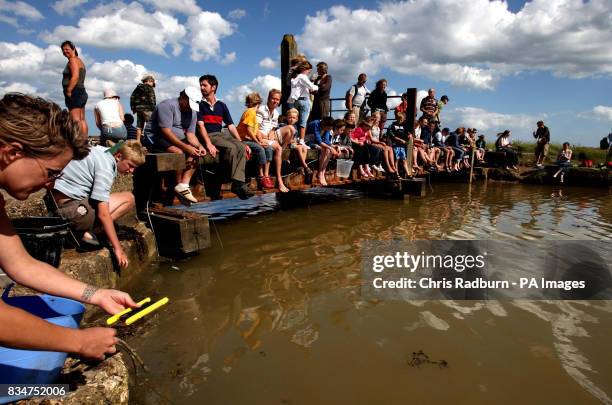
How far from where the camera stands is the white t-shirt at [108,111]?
277 inches

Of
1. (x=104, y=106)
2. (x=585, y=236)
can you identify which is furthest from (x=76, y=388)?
(x=585, y=236)

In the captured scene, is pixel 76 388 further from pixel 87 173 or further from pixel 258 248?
pixel 258 248

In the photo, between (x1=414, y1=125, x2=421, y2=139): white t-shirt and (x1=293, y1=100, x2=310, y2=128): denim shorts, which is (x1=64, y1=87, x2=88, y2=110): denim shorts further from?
(x1=414, y1=125, x2=421, y2=139): white t-shirt

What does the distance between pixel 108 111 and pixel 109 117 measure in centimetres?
11

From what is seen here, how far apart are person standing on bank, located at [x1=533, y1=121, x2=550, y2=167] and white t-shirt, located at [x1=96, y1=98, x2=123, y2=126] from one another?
19.3 metres

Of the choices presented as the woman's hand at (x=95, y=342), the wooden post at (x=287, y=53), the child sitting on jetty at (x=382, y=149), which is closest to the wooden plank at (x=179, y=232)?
the woman's hand at (x=95, y=342)

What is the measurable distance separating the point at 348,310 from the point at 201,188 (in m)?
3.68

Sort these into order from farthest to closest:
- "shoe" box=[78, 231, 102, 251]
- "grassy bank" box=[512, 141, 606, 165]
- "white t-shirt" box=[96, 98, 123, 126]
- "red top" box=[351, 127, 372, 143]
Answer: "grassy bank" box=[512, 141, 606, 165], "red top" box=[351, 127, 372, 143], "white t-shirt" box=[96, 98, 123, 126], "shoe" box=[78, 231, 102, 251]

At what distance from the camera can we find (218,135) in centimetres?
641

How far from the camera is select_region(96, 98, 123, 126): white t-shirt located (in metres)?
7.04

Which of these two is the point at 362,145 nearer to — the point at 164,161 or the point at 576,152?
the point at 164,161

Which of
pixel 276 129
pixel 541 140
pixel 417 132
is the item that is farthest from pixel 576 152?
pixel 276 129

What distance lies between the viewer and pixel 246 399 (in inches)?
106

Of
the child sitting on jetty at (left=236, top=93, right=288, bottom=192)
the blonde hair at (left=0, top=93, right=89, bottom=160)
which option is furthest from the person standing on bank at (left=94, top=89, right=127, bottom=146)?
the blonde hair at (left=0, top=93, right=89, bottom=160)
